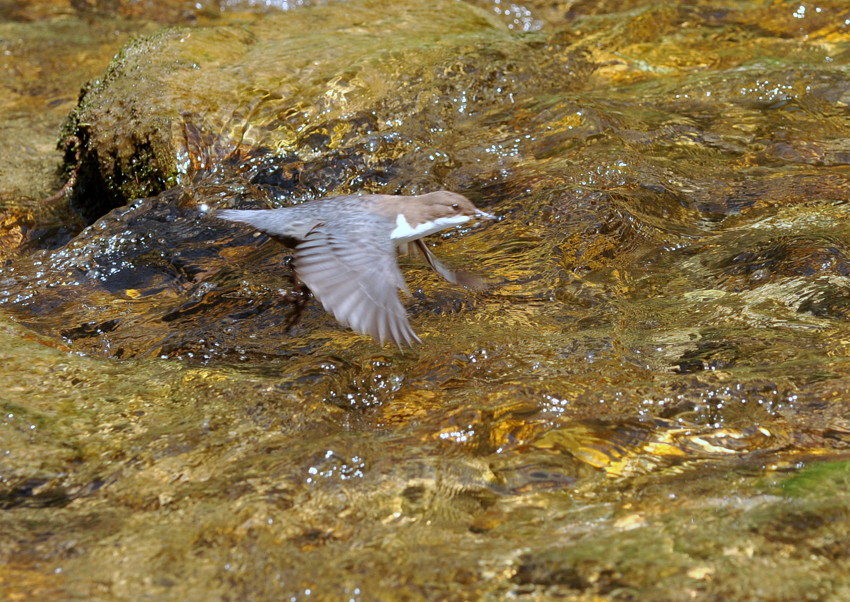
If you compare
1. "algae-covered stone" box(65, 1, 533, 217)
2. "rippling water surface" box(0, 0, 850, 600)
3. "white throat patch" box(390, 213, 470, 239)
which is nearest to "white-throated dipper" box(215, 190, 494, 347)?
"white throat patch" box(390, 213, 470, 239)

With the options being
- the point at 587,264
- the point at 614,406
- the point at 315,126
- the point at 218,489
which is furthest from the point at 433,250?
the point at 218,489

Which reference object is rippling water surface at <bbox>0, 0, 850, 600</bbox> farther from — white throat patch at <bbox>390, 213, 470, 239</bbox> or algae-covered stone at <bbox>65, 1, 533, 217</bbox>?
white throat patch at <bbox>390, 213, 470, 239</bbox>

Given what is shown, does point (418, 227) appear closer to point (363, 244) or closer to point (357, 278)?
point (363, 244)

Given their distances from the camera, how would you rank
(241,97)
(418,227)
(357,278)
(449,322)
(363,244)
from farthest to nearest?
1. (241,97)
2. (418,227)
3. (449,322)
4. (363,244)
5. (357,278)

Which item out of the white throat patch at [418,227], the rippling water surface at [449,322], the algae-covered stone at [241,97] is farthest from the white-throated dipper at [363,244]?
the algae-covered stone at [241,97]

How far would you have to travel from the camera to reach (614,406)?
3.34 m

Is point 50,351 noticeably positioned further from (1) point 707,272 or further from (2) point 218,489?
(1) point 707,272

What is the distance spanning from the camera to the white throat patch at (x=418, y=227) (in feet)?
13.8

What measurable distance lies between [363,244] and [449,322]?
530 millimetres

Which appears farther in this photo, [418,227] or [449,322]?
[418,227]

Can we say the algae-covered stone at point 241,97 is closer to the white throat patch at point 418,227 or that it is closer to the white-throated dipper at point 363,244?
the white-throated dipper at point 363,244

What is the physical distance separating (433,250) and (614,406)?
189cm

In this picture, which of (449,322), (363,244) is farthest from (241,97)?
(449,322)

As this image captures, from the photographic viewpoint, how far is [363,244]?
13.0ft
